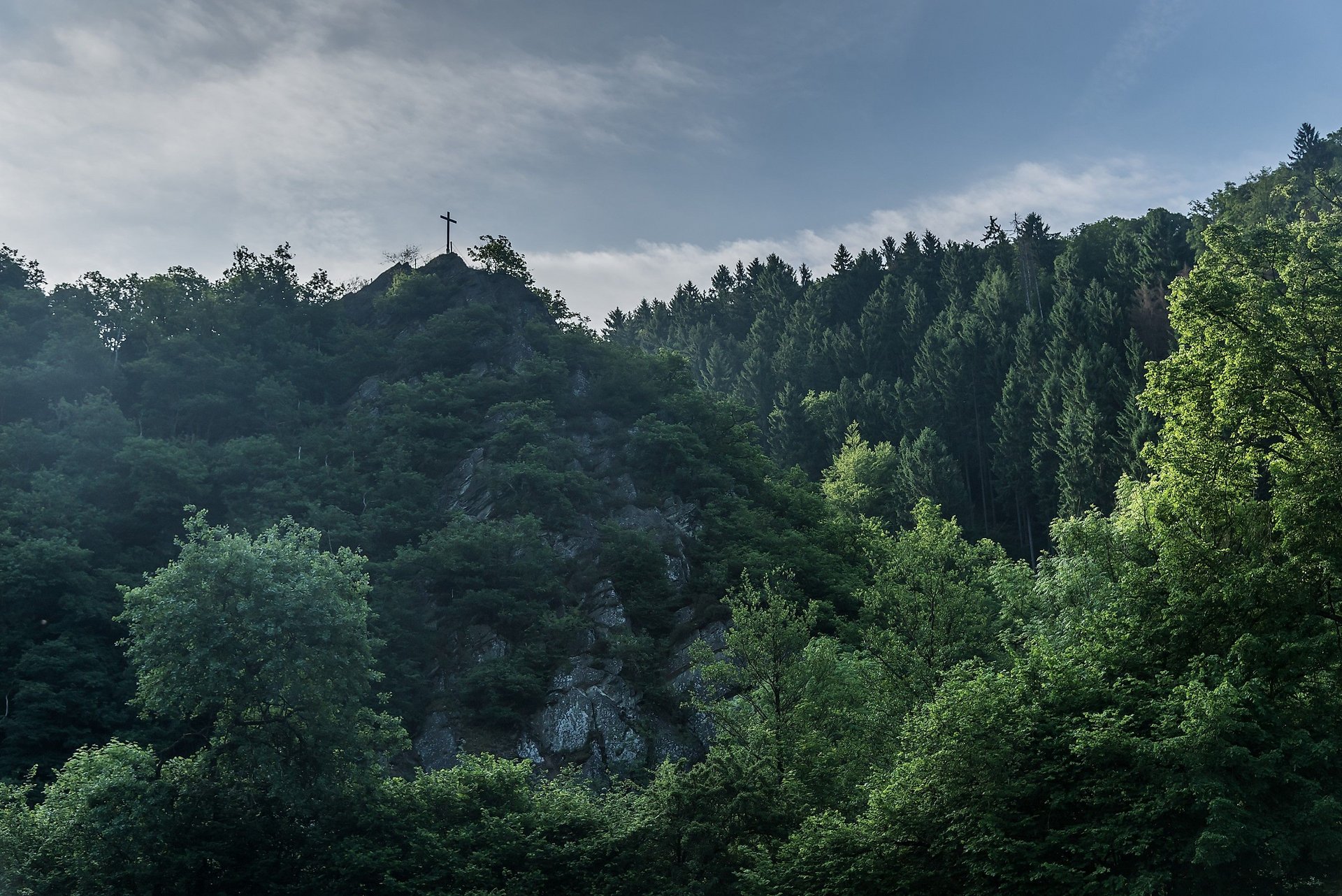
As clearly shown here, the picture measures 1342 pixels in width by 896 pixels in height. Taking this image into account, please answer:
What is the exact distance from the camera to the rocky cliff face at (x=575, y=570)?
3953 centimetres

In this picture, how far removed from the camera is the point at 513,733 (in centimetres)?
3994

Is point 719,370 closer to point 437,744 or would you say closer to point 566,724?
point 566,724

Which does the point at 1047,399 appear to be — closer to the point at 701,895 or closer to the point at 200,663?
the point at 701,895

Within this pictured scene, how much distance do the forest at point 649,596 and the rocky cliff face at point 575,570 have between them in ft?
0.72

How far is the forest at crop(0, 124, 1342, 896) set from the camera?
810 inches

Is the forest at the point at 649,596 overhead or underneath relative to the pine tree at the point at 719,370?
underneath

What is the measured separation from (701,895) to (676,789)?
2.56m

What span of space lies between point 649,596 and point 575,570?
14.9 feet

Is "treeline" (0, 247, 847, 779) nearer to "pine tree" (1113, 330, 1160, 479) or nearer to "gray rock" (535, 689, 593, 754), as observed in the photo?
"gray rock" (535, 689, 593, 754)

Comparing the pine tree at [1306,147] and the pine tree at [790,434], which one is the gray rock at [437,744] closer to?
the pine tree at [790,434]

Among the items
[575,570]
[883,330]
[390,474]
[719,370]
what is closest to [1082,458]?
[575,570]

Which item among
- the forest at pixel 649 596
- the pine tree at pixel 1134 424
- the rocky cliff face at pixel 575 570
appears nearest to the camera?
the forest at pixel 649 596

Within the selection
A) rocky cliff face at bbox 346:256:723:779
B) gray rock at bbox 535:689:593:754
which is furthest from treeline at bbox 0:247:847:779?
gray rock at bbox 535:689:593:754

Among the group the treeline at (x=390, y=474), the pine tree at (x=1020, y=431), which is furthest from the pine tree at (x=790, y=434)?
the treeline at (x=390, y=474)
